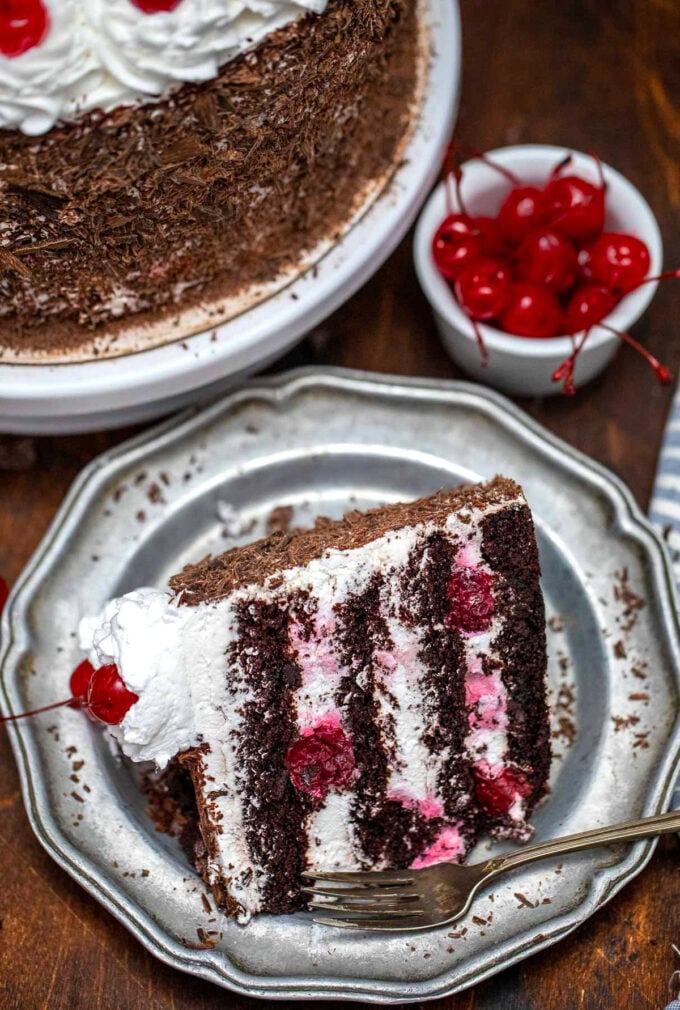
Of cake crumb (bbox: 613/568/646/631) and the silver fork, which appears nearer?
the silver fork

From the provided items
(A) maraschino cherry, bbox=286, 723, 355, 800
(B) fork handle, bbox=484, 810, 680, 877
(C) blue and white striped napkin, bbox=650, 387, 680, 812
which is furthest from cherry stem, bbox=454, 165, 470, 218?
(B) fork handle, bbox=484, 810, 680, 877

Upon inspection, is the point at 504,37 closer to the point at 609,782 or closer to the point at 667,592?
the point at 667,592

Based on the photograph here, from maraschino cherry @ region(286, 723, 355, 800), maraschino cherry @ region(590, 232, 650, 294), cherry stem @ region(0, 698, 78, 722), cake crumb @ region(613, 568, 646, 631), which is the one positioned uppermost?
maraschino cherry @ region(590, 232, 650, 294)

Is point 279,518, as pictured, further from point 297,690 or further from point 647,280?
point 647,280

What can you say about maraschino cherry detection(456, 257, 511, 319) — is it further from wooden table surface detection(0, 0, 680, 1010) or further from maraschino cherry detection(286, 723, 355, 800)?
maraschino cherry detection(286, 723, 355, 800)

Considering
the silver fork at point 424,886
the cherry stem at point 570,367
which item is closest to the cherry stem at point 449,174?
the cherry stem at point 570,367
